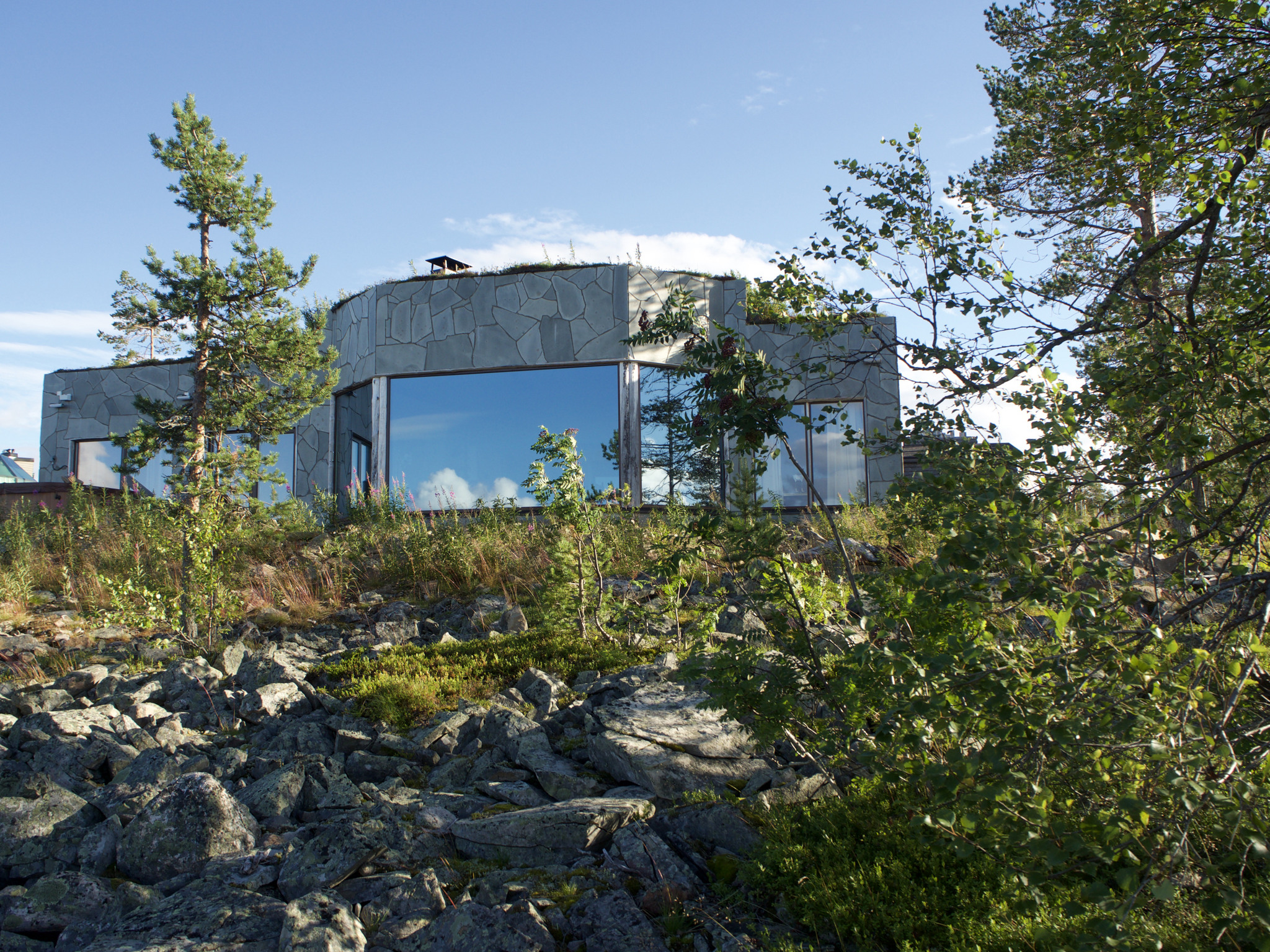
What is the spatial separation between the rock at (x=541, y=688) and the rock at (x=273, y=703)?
1.37 meters

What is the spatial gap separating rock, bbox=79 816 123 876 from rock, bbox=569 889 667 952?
6.29 ft

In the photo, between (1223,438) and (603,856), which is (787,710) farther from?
(1223,438)

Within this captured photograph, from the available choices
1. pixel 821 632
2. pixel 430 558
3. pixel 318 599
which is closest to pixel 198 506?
pixel 318 599

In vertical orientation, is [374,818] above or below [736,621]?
below

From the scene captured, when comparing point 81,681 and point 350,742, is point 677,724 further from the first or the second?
point 81,681

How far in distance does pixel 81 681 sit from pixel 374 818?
146 inches

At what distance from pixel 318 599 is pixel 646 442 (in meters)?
5.97

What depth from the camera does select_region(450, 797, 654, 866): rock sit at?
3.08 metres

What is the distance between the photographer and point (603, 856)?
302 centimetres

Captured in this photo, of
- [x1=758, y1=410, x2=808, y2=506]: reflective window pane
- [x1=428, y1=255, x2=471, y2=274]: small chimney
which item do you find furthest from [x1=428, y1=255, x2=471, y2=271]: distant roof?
[x1=758, y1=410, x2=808, y2=506]: reflective window pane

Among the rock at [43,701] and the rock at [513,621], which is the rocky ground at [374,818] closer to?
the rock at [43,701]

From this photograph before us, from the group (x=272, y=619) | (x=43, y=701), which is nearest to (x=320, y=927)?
(x=43, y=701)

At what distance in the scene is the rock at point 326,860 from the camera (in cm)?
273

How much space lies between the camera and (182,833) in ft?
10.0
